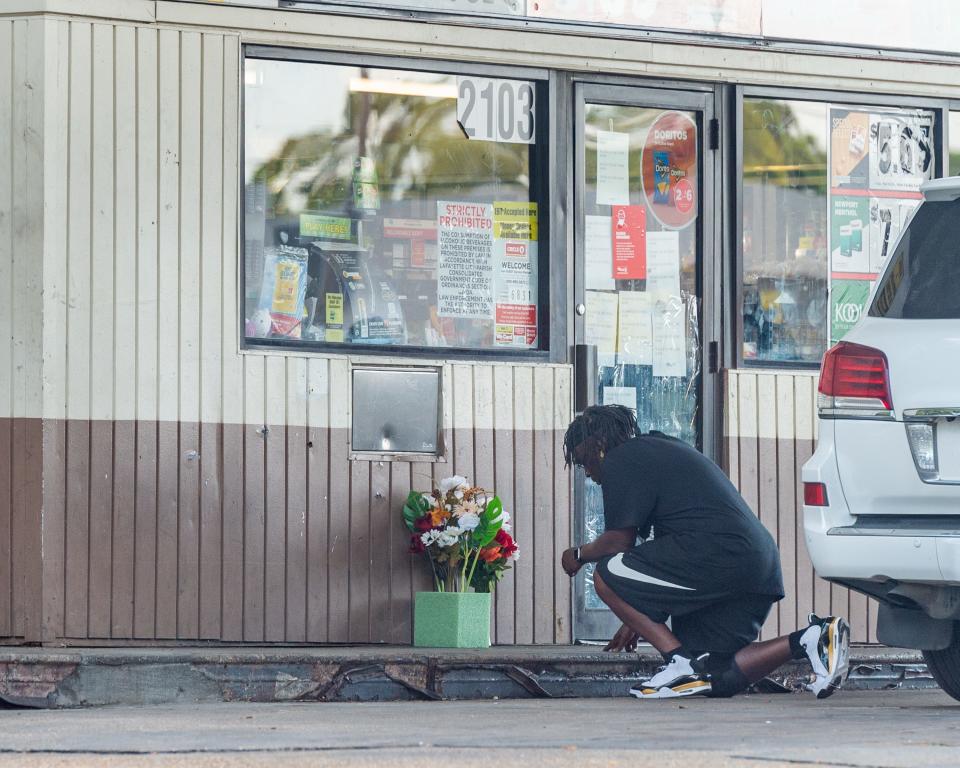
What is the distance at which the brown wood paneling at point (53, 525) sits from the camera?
8391 millimetres

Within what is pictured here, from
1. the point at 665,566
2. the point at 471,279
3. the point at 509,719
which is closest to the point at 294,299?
the point at 471,279

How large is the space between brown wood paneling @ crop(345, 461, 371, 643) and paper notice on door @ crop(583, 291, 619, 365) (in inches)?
57.4

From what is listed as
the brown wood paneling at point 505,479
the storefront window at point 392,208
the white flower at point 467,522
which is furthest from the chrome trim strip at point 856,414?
the storefront window at point 392,208

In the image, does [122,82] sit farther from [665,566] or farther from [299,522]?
[665,566]

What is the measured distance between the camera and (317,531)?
885 cm

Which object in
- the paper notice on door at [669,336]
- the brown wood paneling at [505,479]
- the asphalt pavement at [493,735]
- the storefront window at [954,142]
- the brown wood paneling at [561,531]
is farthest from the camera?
the storefront window at [954,142]

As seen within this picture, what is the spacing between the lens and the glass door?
376 inches

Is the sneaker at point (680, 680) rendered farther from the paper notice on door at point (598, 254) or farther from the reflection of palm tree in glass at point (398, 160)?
the reflection of palm tree in glass at point (398, 160)

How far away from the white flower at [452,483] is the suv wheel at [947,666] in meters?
2.64

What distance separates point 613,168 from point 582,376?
113 cm

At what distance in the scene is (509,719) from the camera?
629 cm

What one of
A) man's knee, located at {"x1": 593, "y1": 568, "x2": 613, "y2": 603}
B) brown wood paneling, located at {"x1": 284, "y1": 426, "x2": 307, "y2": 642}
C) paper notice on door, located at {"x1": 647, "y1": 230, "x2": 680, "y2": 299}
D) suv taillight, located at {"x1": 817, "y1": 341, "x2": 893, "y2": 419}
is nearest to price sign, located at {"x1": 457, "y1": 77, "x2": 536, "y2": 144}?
paper notice on door, located at {"x1": 647, "y1": 230, "x2": 680, "y2": 299}

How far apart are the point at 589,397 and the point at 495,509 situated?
3.26ft

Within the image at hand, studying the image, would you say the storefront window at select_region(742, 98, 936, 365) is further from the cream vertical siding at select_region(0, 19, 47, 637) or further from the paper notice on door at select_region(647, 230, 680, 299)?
the cream vertical siding at select_region(0, 19, 47, 637)
